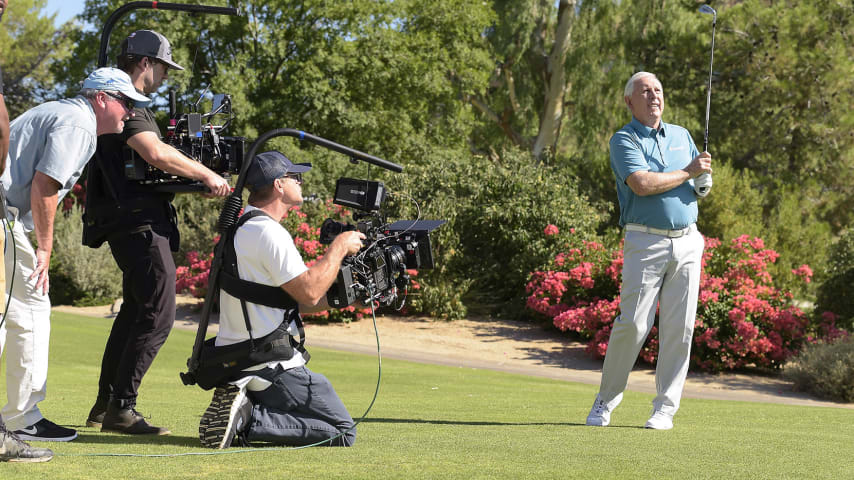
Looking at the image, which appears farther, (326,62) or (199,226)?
(326,62)

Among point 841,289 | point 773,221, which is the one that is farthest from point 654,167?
point 773,221

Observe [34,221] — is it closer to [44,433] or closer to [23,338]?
[23,338]

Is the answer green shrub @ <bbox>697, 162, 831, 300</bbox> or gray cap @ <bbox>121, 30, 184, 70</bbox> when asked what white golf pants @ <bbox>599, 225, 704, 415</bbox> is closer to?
gray cap @ <bbox>121, 30, 184, 70</bbox>

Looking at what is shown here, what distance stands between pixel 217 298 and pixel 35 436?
117 cm

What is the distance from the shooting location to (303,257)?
53.7ft

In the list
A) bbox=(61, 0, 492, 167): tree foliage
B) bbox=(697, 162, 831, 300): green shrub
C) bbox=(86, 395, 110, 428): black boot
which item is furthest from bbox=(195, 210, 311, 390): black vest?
bbox=(61, 0, 492, 167): tree foliage

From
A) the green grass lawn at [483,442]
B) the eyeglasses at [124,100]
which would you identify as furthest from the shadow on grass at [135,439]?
the eyeglasses at [124,100]

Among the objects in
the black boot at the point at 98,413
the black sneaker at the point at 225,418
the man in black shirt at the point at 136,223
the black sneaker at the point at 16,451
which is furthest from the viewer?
the black boot at the point at 98,413

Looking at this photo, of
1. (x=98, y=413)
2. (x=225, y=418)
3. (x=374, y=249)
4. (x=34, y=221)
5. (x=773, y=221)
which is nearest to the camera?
(x=225, y=418)

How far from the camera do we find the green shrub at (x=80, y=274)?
18578 mm

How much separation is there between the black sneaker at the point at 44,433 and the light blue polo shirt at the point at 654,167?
376 cm

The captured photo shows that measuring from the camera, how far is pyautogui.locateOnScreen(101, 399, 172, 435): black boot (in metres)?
5.23

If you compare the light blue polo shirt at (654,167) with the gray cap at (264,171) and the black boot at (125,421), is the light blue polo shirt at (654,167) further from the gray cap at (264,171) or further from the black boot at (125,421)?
the black boot at (125,421)

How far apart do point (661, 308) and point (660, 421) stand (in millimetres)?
772
